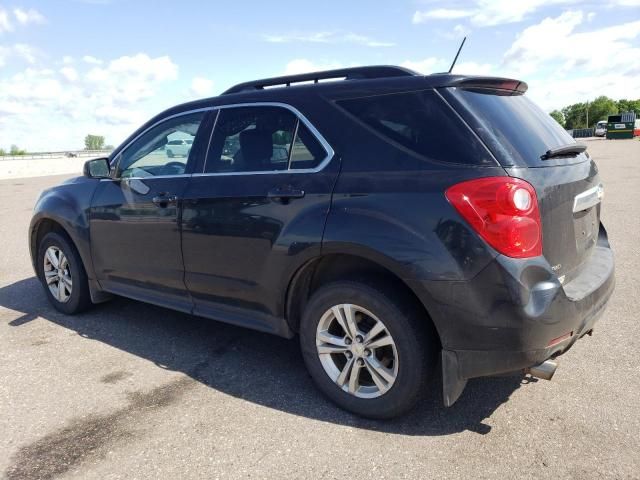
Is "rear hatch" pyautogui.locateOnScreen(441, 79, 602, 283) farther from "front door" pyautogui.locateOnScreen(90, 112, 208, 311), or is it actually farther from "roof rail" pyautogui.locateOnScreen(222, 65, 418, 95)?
"front door" pyautogui.locateOnScreen(90, 112, 208, 311)

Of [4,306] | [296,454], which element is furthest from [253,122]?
[4,306]

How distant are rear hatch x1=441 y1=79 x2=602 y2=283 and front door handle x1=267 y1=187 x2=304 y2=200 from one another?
3.18 feet

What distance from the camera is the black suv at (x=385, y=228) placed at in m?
2.62

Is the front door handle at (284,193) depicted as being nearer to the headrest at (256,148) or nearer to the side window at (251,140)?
the side window at (251,140)

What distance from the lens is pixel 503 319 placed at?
2594mm

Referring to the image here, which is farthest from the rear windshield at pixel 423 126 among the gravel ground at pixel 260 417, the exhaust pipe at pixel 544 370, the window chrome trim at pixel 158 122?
the gravel ground at pixel 260 417

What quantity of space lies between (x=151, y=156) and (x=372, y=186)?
2156 millimetres

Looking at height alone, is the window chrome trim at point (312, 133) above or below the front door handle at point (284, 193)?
above

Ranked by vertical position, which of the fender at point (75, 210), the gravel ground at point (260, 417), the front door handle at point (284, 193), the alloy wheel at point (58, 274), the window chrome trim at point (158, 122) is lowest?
the gravel ground at point (260, 417)

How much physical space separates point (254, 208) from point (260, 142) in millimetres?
479

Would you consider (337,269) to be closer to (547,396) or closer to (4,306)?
(547,396)

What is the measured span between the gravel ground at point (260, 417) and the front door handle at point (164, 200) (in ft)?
3.70

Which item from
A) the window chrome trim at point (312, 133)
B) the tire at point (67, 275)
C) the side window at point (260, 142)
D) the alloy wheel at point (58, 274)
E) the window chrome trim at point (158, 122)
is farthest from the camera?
the alloy wheel at point (58, 274)

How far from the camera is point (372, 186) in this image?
9.53ft
